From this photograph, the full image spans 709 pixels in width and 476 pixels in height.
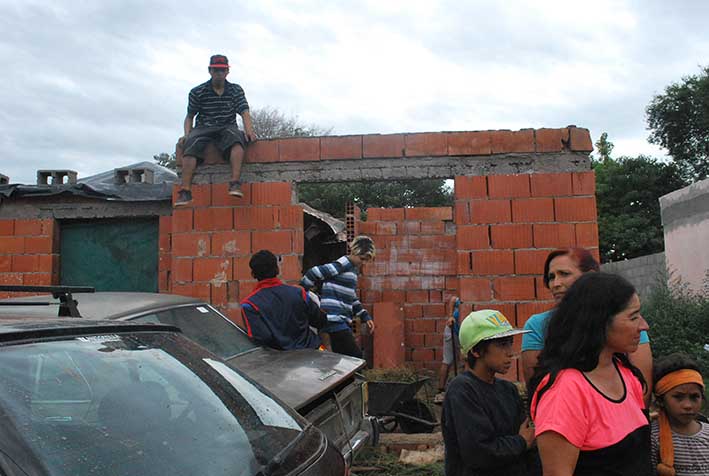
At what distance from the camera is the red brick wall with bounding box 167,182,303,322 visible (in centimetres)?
537

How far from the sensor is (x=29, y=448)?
1434 mm

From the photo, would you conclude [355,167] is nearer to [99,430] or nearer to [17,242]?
[17,242]

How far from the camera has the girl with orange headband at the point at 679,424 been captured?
8.49 ft

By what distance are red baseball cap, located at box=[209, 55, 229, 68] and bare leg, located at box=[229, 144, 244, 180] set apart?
749 mm

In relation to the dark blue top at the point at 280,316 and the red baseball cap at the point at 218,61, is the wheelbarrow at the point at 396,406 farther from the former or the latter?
the red baseball cap at the point at 218,61

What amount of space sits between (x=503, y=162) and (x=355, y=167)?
1.30 meters

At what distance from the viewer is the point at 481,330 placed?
2.49 meters

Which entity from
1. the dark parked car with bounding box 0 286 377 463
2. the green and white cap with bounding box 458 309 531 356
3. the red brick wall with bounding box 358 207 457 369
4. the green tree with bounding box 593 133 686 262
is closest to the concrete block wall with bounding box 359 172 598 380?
the dark parked car with bounding box 0 286 377 463

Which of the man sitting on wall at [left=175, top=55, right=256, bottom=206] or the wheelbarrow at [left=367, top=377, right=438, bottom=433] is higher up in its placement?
the man sitting on wall at [left=175, top=55, right=256, bottom=206]

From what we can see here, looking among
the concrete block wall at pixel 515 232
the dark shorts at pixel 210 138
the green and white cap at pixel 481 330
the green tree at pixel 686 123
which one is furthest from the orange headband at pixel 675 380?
the green tree at pixel 686 123

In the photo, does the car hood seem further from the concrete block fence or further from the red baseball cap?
the red baseball cap

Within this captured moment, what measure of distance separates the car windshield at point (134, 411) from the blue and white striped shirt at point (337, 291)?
310cm

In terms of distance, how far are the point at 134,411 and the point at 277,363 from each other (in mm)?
1834

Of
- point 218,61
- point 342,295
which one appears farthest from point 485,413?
point 218,61
